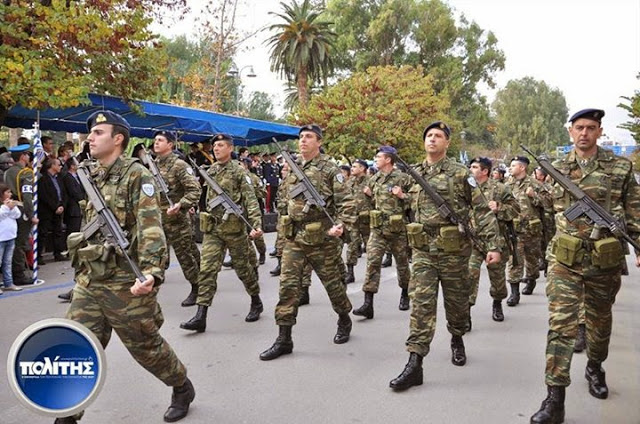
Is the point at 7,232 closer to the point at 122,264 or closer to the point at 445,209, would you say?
the point at 122,264

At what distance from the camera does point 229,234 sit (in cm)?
591

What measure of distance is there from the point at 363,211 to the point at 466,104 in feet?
122

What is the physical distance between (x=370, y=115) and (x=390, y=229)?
19828 millimetres

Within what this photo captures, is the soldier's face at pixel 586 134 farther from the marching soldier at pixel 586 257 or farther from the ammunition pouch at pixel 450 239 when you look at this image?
the ammunition pouch at pixel 450 239

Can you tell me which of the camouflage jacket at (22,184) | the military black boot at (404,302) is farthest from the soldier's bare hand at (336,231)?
the camouflage jacket at (22,184)

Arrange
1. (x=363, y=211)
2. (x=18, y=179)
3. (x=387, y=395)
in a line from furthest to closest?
(x=363, y=211), (x=18, y=179), (x=387, y=395)

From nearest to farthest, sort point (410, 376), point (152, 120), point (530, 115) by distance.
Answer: point (410, 376) < point (152, 120) < point (530, 115)

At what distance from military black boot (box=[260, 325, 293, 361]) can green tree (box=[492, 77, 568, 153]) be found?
2315 inches

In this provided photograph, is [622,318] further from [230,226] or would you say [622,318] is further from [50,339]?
[50,339]

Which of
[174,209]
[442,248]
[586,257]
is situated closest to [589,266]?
[586,257]

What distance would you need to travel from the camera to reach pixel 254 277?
240 inches

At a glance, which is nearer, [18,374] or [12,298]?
[18,374]

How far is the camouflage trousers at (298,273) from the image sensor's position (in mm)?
4859

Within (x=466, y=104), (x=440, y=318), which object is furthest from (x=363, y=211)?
(x=466, y=104)
